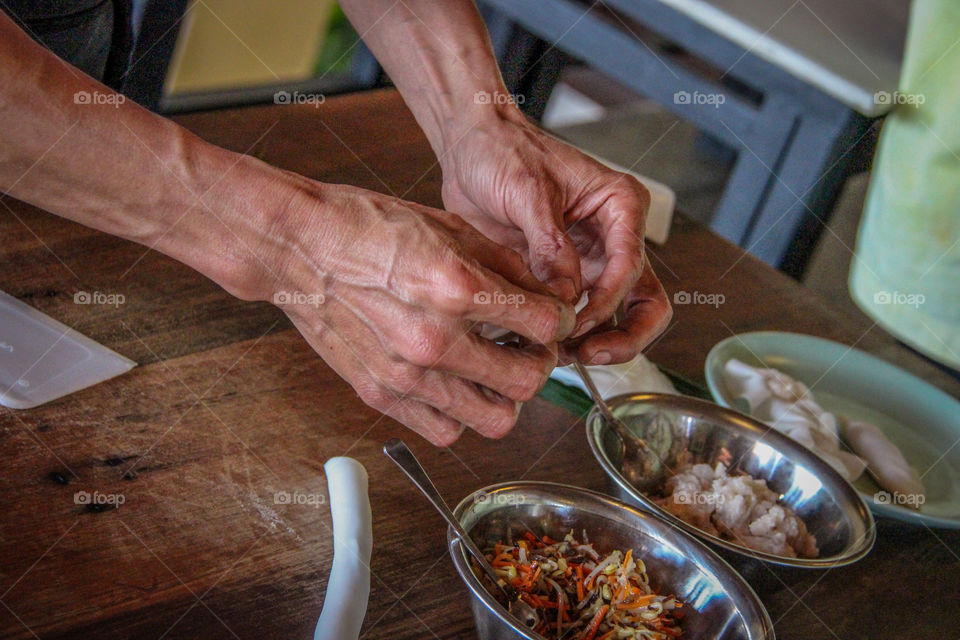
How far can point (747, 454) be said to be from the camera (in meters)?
1.22

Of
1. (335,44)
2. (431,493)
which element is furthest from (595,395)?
(335,44)

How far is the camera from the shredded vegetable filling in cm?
93

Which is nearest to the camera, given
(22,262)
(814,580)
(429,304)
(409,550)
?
(429,304)

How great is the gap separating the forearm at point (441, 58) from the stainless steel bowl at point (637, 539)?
0.59 m

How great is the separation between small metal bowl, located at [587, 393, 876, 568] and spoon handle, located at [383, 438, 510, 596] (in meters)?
0.21

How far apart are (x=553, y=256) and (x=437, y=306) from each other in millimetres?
255

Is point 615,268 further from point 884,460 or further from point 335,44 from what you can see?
point 335,44

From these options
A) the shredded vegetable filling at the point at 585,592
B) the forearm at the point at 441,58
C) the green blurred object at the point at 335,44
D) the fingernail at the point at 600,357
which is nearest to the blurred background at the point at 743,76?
the forearm at the point at 441,58

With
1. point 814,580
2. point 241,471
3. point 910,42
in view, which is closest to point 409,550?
point 241,471

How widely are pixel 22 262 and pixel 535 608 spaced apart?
2.67 feet

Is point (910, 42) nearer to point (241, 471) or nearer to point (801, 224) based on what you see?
point (801, 224)

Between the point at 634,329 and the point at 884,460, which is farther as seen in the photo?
the point at 884,460

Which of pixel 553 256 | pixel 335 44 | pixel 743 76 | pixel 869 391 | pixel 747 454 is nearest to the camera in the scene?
pixel 553 256

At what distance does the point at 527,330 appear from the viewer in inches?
36.3
